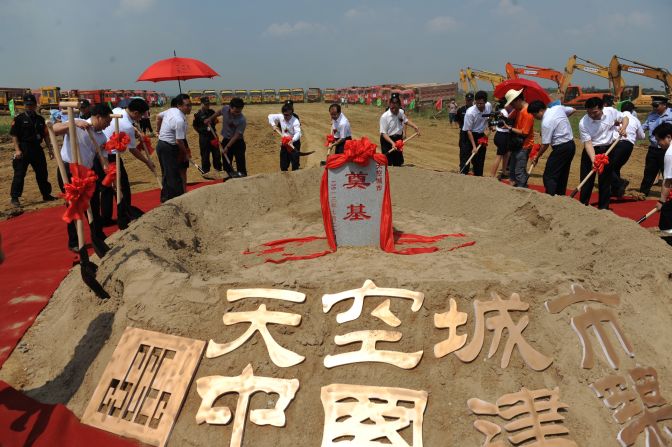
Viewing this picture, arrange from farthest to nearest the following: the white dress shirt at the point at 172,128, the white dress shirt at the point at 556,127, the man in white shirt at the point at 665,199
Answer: the white dress shirt at the point at 172,128, the white dress shirt at the point at 556,127, the man in white shirt at the point at 665,199

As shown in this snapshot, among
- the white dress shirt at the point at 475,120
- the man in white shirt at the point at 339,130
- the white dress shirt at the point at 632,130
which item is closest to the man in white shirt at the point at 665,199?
the white dress shirt at the point at 632,130

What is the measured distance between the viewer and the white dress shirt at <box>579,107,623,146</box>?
231 inches

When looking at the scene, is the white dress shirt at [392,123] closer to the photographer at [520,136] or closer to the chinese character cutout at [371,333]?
the photographer at [520,136]

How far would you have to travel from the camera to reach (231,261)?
4480mm

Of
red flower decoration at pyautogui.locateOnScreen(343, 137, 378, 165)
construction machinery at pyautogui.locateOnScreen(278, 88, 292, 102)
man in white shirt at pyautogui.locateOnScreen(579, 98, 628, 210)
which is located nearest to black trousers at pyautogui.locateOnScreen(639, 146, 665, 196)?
man in white shirt at pyautogui.locateOnScreen(579, 98, 628, 210)

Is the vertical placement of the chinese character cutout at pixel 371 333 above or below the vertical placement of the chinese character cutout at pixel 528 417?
above

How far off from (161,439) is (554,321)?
2.45 meters

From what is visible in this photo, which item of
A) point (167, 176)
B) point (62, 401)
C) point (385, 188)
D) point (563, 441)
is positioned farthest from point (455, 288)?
point (167, 176)

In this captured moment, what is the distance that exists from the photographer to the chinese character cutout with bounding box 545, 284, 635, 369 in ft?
13.9

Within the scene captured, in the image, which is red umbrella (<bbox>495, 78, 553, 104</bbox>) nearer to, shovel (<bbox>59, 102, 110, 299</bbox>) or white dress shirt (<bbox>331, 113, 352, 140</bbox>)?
white dress shirt (<bbox>331, 113, 352, 140</bbox>)

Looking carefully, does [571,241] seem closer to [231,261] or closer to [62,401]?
[231,261]

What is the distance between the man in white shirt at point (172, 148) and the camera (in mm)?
5824

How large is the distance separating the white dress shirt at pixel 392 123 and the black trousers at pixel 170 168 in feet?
10.1

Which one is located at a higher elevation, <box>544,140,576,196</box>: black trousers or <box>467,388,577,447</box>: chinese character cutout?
<box>544,140,576,196</box>: black trousers
